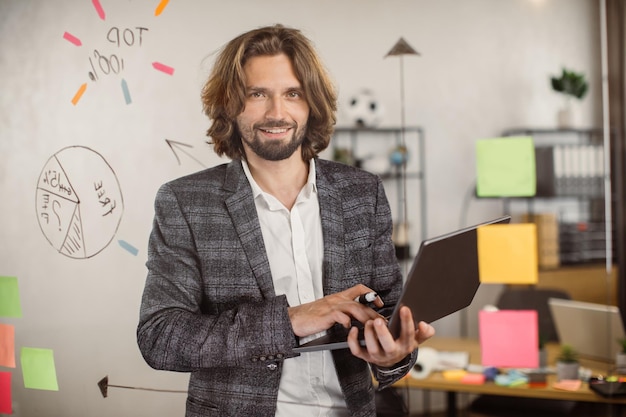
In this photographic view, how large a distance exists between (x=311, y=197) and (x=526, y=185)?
83cm

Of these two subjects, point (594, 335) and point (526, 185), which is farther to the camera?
point (594, 335)

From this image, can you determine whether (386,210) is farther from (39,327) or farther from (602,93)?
(602,93)

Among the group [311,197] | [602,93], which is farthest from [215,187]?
[602,93]

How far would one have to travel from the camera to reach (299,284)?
54.6 inches

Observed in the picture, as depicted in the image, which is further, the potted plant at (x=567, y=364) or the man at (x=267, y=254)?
the potted plant at (x=567, y=364)

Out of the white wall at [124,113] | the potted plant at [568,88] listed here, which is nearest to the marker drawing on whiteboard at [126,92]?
the white wall at [124,113]

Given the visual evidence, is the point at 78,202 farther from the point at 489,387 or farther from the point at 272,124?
the point at 489,387

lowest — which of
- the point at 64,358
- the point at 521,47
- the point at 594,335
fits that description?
the point at 594,335

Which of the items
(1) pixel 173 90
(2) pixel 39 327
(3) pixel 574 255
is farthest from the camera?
(3) pixel 574 255

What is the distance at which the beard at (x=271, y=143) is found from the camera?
1417mm

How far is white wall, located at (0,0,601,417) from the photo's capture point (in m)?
1.55

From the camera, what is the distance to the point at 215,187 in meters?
1.43

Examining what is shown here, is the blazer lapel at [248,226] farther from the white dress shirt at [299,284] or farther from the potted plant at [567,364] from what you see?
the potted plant at [567,364]

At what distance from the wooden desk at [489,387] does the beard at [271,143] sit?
0.86 m
